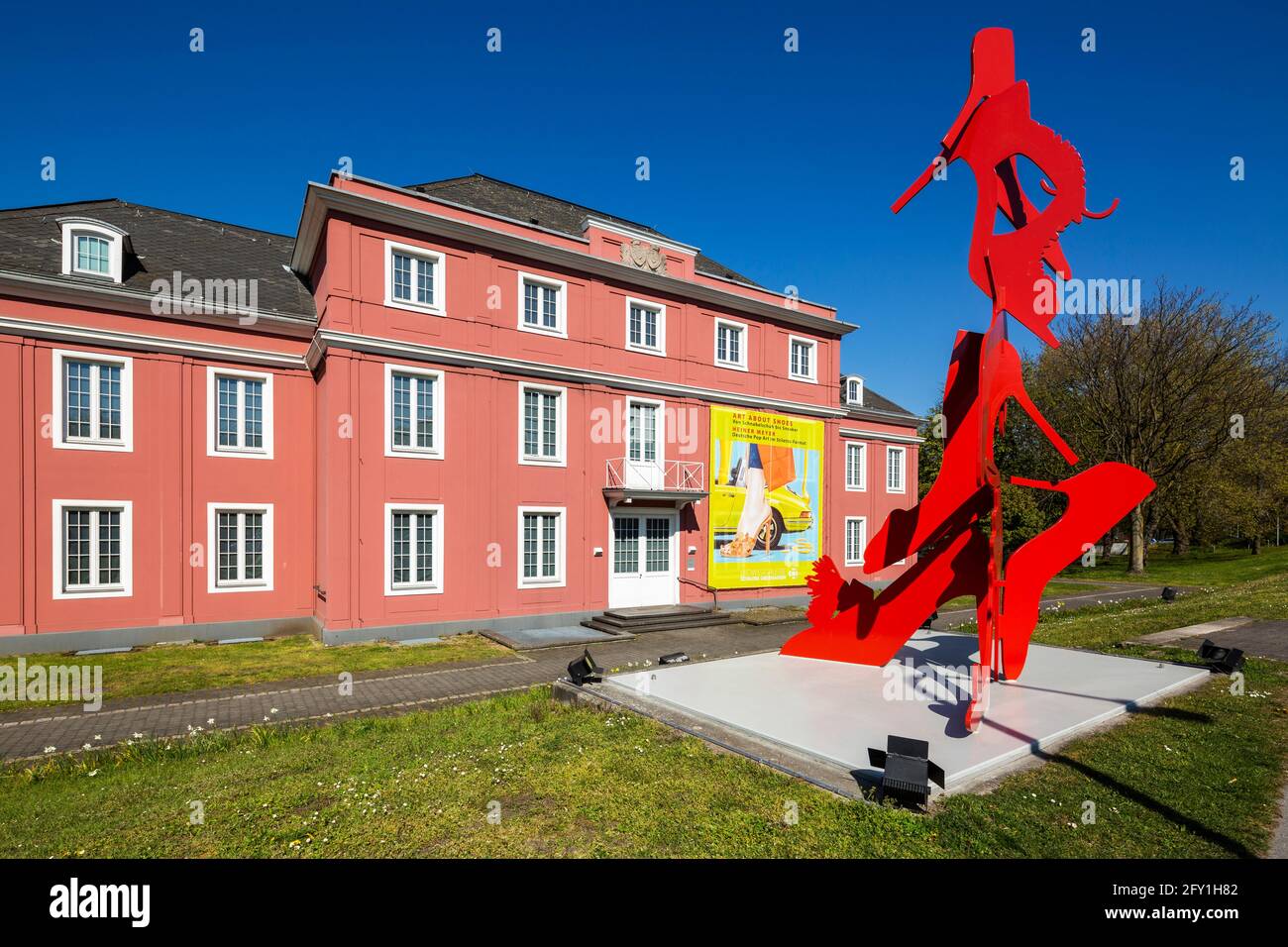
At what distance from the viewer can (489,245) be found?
18953 millimetres

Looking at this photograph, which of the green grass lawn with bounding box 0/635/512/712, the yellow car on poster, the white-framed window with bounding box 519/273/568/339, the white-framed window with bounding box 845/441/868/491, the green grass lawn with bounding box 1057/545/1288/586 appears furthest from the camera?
the green grass lawn with bounding box 1057/545/1288/586

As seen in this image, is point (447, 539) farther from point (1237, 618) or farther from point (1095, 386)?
point (1095, 386)

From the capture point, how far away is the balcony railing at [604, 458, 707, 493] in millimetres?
21078

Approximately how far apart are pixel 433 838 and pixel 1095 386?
40.9 meters

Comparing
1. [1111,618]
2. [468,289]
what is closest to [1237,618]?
[1111,618]

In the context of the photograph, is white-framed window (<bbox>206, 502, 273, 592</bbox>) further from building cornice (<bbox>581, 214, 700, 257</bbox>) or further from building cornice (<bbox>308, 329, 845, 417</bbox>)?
building cornice (<bbox>581, 214, 700, 257</bbox>)

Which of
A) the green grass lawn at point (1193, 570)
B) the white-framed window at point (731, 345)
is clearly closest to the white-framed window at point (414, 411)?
the white-framed window at point (731, 345)

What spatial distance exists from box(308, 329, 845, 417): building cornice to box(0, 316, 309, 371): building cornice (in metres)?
1.06

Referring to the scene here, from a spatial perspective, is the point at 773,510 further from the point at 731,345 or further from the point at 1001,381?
the point at 1001,381

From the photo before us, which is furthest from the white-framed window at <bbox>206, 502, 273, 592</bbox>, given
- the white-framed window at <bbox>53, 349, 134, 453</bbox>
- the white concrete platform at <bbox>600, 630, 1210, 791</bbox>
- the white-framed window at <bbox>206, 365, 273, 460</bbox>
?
the white concrete platform at <bbox>600, 630, 1210, 791</bbox>

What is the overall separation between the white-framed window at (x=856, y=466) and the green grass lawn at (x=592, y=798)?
20497 mm

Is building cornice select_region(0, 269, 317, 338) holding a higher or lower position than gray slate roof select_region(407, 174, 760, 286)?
lower

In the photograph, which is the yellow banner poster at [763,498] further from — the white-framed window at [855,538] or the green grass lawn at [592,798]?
the green grass lawn at [592,798]

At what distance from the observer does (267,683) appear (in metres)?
12.9
